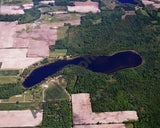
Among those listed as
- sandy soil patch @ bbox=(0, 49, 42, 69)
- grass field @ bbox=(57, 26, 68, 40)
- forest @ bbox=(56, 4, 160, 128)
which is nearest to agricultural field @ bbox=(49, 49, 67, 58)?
forest @ bbox=(56, 4, 160, 128)

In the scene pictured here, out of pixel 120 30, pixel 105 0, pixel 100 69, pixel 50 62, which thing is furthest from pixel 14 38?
pixel 105 0

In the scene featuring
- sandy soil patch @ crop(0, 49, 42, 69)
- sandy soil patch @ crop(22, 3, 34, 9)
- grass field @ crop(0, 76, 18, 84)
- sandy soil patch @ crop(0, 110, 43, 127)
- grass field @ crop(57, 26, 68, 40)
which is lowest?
sandy soil patch @ crop(0, 110, 43, 127)

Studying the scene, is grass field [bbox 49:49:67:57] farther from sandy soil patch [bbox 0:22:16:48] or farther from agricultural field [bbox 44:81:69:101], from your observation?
sandy soil patch [bbox 0:22:16:48]

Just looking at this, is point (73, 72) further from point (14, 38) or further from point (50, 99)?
point (14, 38)

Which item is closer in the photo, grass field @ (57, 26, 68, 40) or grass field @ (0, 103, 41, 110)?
grass field @ (0, 103, 41, 110)

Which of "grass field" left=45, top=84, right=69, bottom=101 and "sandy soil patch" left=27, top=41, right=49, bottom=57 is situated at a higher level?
"sandy soil patch" left=27, top=41, right=49, bottom=57

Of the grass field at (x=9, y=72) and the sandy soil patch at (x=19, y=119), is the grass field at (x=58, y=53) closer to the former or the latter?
the grass field at (x=9, y=72)
